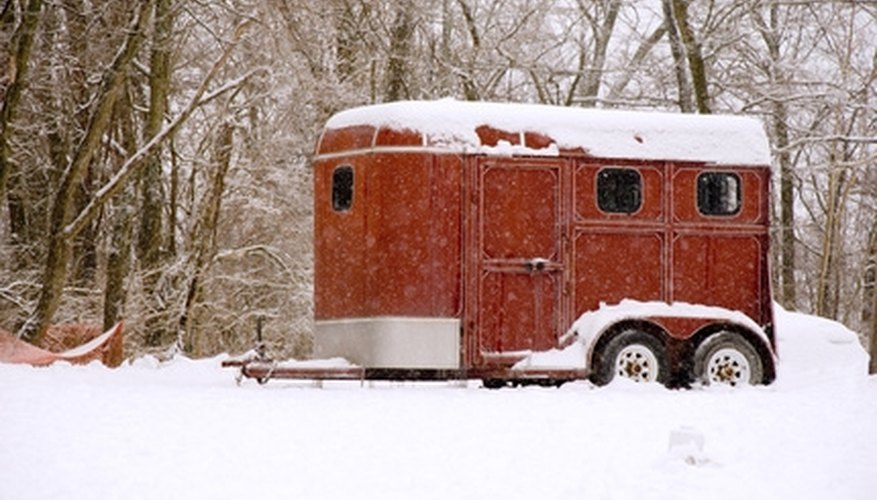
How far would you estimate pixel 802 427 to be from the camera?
9922mm

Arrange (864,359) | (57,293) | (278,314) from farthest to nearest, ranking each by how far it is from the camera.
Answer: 1. (278,314)
2. (57,293)
3. (864,359)

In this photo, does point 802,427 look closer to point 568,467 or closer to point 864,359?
point 568,467

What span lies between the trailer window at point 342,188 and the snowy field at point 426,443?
2.47 m

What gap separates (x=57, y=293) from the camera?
2067 centimetres

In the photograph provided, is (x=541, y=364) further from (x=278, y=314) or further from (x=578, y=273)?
(x=278, y=314)

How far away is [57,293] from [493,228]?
8907 millimetres

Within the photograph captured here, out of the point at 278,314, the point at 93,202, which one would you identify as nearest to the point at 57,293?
the point at 93,202

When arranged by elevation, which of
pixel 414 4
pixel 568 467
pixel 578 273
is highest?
pixel 414 4

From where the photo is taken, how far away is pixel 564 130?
14.6 meters

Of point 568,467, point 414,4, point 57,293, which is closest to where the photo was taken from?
point 568,467

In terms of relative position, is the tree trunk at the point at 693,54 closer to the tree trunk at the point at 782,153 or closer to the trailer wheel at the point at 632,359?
the tree trunk at the point at 782,153

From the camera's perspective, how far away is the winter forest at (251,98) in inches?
908

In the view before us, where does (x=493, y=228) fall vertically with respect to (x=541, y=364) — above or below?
above

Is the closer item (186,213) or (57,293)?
(57,293)
